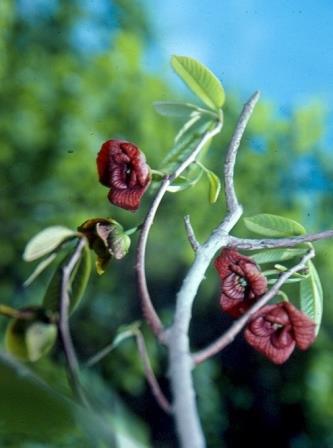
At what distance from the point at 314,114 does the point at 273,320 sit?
0.71 m

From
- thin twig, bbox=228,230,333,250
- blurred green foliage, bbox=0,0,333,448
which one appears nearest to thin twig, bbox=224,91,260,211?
thin twig, bbox=228,230,333,250

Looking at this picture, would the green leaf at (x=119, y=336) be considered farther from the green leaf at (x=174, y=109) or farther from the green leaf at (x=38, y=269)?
the green leaf at (x=174, y=109)

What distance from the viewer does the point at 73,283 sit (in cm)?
30

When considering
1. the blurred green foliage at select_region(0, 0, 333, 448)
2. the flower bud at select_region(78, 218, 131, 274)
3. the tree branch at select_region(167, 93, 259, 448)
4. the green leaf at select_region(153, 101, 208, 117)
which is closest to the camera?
the tree branch at select_region(167, 93, 259, 448)

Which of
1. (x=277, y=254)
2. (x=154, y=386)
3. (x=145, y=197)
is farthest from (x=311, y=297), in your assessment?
(x=145, y=197)

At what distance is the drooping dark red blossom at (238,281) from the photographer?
319 mm

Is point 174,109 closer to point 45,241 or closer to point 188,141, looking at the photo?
point 188,141

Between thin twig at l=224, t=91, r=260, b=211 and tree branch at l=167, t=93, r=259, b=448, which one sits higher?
thin twig at l=224, t=91, r=260, b=211

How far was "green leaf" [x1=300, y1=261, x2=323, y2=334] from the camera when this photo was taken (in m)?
0.35

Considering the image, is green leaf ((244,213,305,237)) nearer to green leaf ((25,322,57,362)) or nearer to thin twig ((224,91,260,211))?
thin twig ((224,91,260,211))

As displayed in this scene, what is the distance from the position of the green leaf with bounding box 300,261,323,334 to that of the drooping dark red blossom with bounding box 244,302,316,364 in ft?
0.13

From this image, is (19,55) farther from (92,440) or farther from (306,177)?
(92,440)

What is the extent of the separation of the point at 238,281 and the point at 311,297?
46mm

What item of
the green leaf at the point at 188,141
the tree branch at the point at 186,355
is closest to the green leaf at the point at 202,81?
the green leaf at the point at 188,141
